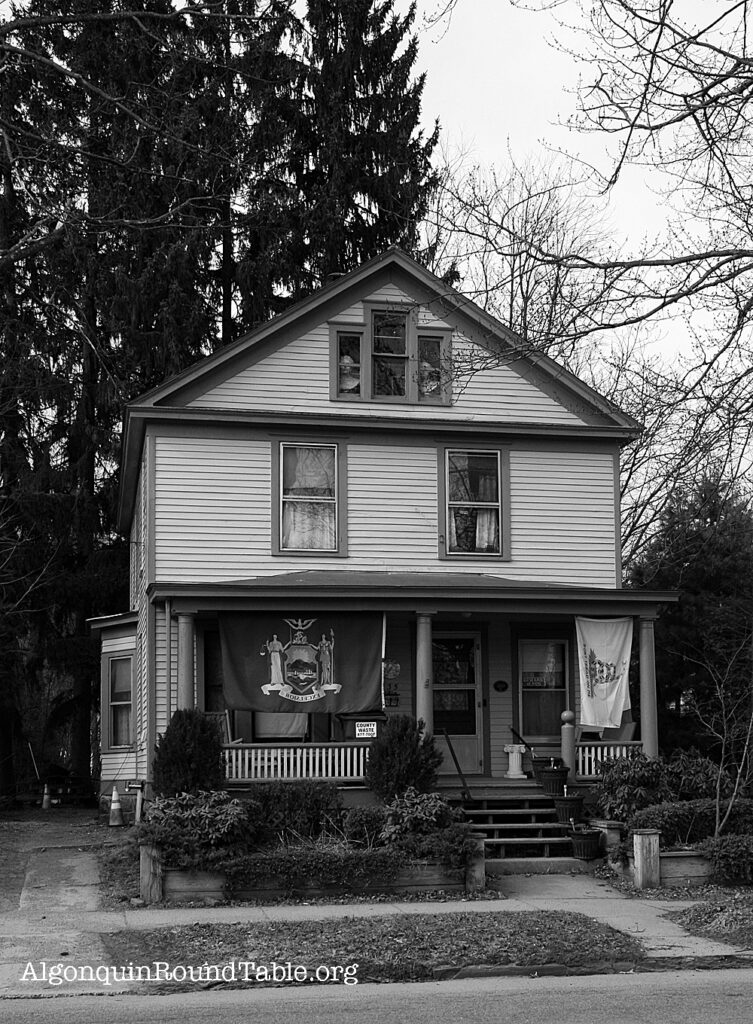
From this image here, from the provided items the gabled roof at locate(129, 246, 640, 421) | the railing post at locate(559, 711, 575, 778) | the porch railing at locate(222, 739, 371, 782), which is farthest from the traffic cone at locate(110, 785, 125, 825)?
the railing post at locate(559, 711, 575, 778)

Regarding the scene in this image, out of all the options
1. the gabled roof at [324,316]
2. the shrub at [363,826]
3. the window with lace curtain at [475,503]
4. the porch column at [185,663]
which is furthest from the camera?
the window with lace curtain at [475,503]

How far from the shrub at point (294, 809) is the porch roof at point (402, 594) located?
9.37 feet

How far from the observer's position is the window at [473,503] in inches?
770

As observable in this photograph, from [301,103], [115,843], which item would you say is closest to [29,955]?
[115,843]

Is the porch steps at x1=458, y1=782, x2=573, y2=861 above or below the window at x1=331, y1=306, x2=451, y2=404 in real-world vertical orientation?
below

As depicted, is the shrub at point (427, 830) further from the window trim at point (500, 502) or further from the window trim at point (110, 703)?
the window trim at point (110, 703)

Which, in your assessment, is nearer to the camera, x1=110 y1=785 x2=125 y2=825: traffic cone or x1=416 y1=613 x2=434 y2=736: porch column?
x1=416 y1=613 x2=434 y2=736: porch column

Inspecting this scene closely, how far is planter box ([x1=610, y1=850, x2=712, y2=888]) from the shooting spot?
1452cm

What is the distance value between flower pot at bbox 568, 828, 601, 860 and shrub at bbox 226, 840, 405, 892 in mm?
2917

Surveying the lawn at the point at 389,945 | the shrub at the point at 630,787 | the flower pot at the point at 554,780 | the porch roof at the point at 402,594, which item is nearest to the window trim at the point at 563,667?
the porch roof at the point at 402,594

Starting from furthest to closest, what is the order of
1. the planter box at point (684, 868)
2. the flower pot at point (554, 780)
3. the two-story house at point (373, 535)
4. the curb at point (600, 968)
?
the two-story house at point (373, 535) → the flower pot at point (554, 780) → the planter box at point (684, 868) → the curb at point (600, 968)

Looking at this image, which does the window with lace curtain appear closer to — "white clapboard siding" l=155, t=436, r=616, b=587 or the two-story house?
the two-story house

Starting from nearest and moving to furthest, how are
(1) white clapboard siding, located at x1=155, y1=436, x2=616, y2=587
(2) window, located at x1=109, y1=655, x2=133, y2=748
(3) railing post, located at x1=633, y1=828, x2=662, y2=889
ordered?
(3) railing post, located at x1=633, y1=828, x2=662, y2=889 < (1) white clapboard siding, located at x1=155, y1=436, x2=616, y2=587 < (2) window, located at x1=109, y1=655, x2=133, y2=748

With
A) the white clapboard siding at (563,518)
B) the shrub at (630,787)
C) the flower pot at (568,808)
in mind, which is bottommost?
the flower pot at (568,808)
